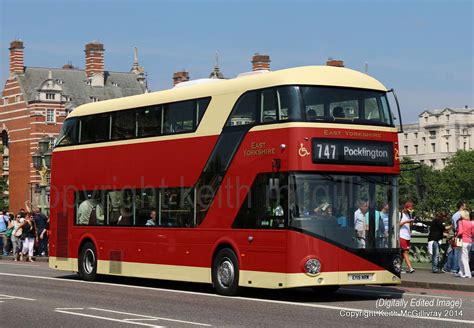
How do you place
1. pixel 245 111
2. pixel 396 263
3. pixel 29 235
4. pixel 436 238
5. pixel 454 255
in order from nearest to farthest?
pixel 396 263 → pixel 245 111 → pixel 454 255 → pixel 436 238 → pixel 29 235

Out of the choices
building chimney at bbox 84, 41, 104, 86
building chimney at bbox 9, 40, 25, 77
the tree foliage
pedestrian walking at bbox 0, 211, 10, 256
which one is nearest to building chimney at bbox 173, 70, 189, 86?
building chimney at bbox 84, 41, 104, 86

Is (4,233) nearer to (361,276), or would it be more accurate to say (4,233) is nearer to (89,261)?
(89,261)

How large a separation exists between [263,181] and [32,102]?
90228 millimetres

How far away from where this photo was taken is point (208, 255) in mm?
21266

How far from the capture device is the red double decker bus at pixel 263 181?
1905 centimetres

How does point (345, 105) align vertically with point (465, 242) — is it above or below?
above

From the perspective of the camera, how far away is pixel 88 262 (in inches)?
1019

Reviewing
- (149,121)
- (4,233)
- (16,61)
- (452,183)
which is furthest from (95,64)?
(149,121)

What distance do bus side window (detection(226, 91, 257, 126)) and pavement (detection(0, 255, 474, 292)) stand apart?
6157 millimetres

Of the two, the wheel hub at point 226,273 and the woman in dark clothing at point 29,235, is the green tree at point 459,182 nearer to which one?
the woman in dark clothing at point 29,235

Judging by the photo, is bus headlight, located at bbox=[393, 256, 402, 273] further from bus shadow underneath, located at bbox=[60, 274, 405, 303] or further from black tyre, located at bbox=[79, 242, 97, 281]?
black tyre, located at bbox=[79, 242, 97, 281]

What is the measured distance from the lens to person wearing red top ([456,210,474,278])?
1010 inches

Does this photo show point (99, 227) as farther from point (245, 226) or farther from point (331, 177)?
point (331, 177)

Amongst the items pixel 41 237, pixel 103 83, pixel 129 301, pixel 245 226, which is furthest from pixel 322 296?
pixel 103 83
